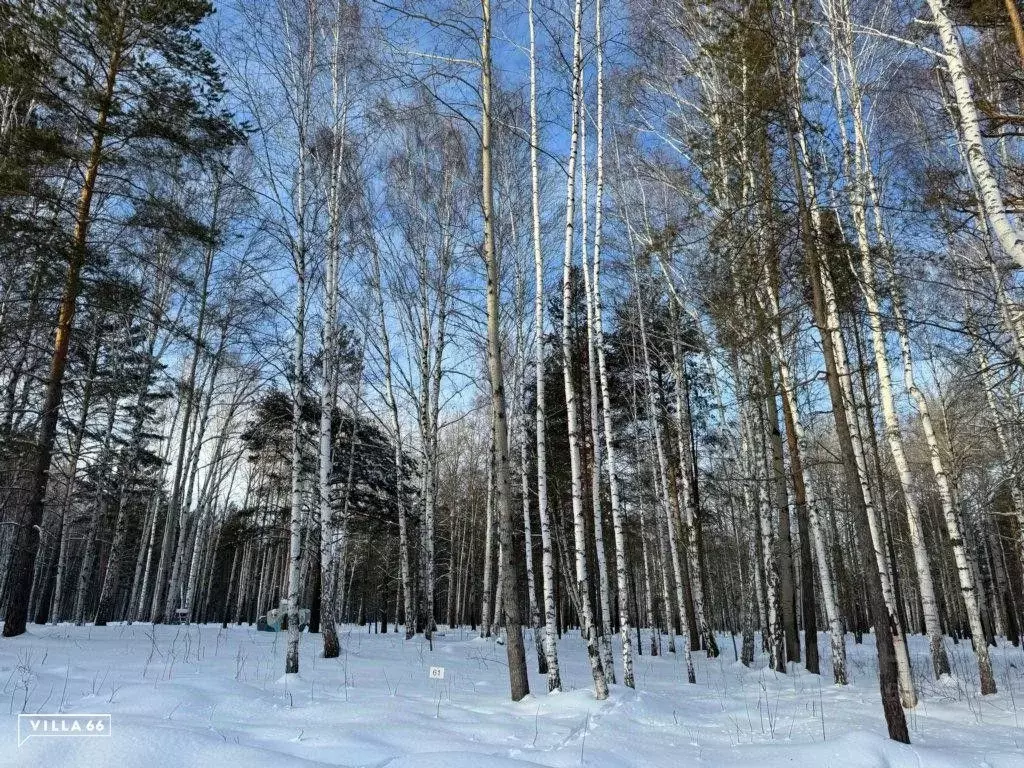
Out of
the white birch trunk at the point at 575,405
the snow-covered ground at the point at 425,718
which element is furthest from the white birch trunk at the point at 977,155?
the snow-covered ground at the point at 425,718

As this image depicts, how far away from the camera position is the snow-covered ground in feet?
10.6

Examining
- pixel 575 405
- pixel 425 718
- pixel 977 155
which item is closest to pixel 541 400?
pixel 575 405

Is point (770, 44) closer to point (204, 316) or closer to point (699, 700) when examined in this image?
point (699, 700)

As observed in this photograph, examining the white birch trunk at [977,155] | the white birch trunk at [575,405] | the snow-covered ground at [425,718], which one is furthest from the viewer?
the white birch trunk at [575,405]

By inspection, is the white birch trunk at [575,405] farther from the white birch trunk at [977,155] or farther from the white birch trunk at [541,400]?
the white birch trunk at [977,155]

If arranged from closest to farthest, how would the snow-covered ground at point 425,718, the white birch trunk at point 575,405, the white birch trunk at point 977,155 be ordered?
the snow-covered ground at point 425,718 → the white birch trunk at point 977,155 → the white birch trunk at point 575,405

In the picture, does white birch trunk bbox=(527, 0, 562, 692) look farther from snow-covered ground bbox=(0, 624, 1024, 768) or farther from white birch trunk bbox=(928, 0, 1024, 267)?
white birch trunk bbox=(928, 0, 1024, 267)

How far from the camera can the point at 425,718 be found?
16.5 ft

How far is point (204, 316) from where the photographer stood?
15.0m

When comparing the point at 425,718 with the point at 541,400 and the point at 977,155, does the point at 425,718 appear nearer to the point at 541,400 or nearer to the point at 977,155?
the point at 541,400

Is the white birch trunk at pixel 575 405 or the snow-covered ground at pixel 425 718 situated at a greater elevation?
the white birch trunk at pixel 575 405

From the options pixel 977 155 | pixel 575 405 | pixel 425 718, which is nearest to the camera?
pixel 425 718

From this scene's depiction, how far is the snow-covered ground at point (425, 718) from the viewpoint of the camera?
10.6 feet

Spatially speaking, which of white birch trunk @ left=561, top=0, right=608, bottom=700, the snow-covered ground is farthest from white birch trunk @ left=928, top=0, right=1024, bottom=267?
the snow-covered ground
